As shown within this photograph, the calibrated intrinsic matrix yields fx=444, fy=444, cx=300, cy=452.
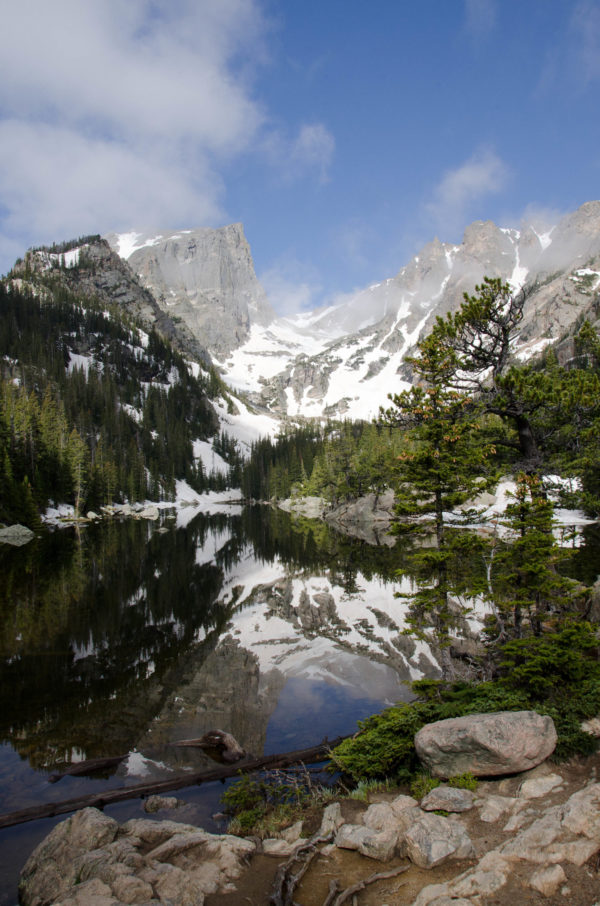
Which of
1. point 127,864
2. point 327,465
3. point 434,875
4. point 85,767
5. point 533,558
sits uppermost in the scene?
point 327,465

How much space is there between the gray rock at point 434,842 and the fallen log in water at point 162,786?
4.06 metres

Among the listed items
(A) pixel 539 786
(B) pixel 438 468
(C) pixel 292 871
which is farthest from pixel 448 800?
(B) pixel 438 468

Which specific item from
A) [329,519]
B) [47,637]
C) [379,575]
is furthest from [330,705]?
[329,519]

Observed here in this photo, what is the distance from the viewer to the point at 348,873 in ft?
19.7

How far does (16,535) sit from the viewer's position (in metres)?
51.2

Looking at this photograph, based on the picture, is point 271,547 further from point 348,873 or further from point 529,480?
point 348,873

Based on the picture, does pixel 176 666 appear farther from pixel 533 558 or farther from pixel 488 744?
pixel 533 558

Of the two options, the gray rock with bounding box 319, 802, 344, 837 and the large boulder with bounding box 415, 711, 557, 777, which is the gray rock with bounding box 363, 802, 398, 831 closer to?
the gray rock with bounding box 319, 802, 344, 837

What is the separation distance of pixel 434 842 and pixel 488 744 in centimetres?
215

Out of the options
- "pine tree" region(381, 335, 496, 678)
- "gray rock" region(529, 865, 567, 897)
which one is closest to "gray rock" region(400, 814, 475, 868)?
"gray rock" region(529, 865, 567, 897)

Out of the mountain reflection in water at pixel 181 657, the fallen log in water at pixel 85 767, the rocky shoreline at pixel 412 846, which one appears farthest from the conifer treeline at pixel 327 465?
the rocky shoreline at pixel 412 846

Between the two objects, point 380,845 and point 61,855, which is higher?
point 380,845

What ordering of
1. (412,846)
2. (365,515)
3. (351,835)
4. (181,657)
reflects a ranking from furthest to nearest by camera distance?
(365,515), (181,657), (351,835), (412,846)

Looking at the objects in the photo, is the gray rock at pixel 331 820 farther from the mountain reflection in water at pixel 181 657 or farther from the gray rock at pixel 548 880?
the mountain reflection in water at pixel 181 657
